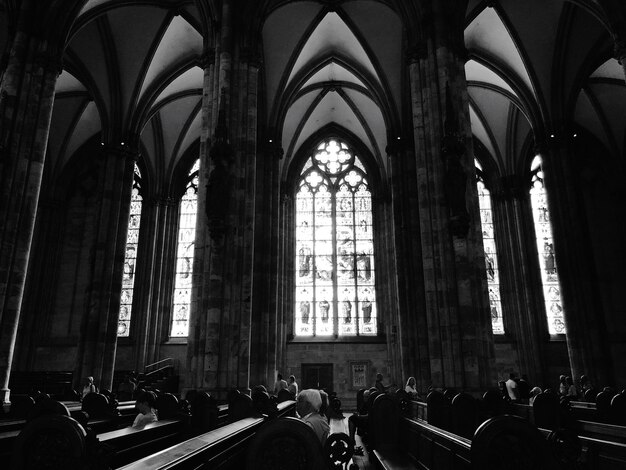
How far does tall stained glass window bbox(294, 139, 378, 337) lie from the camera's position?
2556 centimetres

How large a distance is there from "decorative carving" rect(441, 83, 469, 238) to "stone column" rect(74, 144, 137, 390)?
13113mm

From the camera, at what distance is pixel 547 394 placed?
6883 millimetres

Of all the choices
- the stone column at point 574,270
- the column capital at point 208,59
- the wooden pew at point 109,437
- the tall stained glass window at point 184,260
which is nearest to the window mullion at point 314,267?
the tall stained glass window at point 184,260

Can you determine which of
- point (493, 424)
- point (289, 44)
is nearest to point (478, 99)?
point (289, 44)

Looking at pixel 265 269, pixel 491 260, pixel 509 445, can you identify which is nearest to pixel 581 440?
pixel 509 445

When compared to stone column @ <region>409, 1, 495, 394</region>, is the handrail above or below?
below

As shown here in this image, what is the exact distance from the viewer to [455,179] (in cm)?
1246

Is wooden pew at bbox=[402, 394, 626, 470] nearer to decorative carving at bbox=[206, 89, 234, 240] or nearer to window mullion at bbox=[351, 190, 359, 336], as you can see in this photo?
decorative carving at bbox=[206, 89, 234, 240]

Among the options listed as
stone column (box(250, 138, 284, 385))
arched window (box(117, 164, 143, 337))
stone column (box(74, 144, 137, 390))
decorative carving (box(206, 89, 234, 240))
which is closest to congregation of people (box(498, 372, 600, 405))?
decorative carving (box(206, 89, 234, 240))

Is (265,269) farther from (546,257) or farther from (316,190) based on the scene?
(546,257)

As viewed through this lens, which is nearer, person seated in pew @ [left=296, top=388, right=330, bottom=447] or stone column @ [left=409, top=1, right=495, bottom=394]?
person seated in pew @ [left=296, top=388, right=330, bottom=447]

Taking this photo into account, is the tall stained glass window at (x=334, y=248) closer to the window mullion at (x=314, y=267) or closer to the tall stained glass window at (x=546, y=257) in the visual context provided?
the window mullion at (x=314, y=267)

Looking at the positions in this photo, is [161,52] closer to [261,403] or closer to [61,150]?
[61,150]

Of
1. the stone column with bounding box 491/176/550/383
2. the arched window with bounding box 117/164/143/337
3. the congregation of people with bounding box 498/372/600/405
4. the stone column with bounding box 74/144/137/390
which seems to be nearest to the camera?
the congregation of people with bounding box 498/372/600/405
